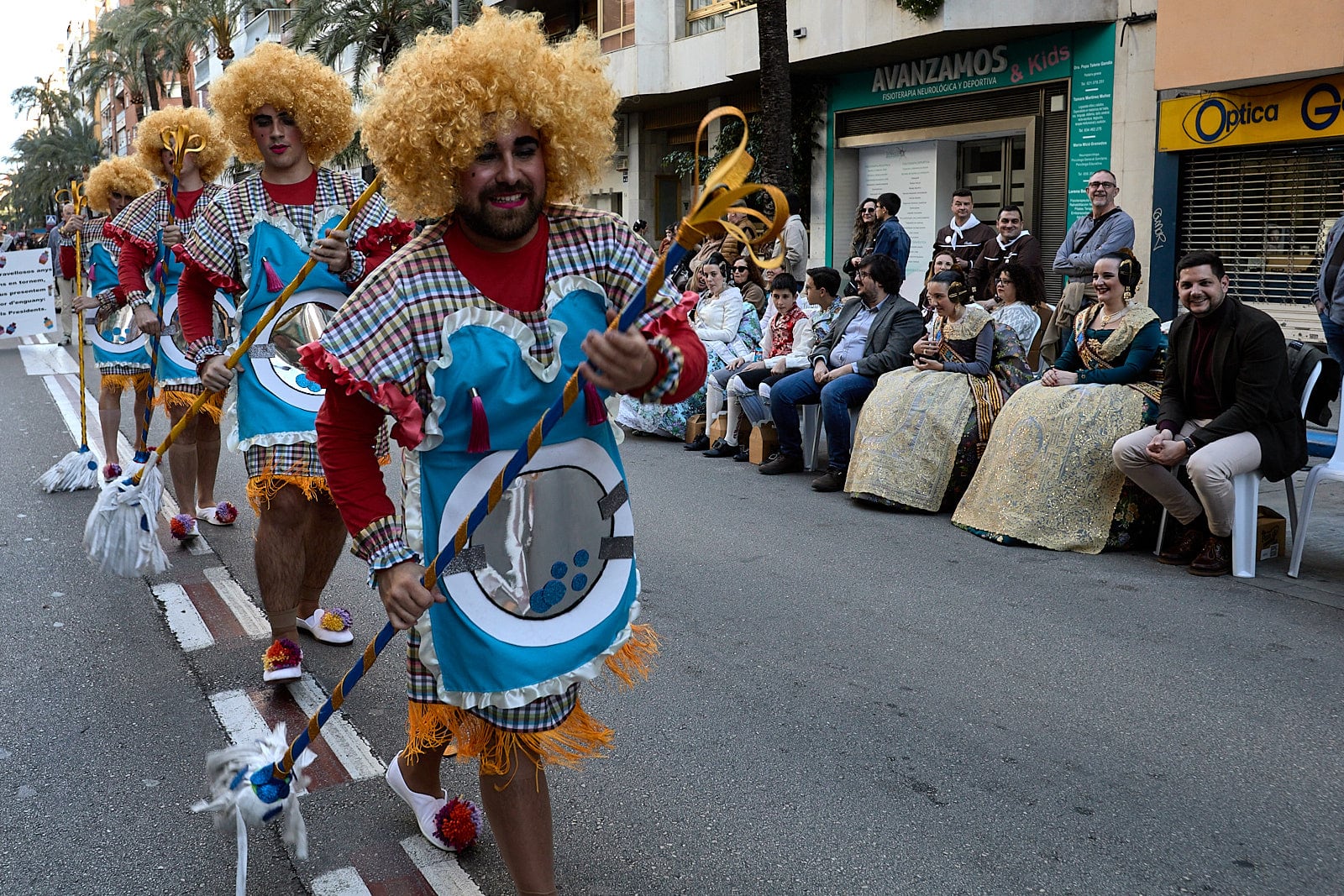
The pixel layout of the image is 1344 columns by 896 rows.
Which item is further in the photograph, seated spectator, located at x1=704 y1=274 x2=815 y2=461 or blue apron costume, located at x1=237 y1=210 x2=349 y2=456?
seated spectator, located at x1=704 y1=274 x2=815 y2=461

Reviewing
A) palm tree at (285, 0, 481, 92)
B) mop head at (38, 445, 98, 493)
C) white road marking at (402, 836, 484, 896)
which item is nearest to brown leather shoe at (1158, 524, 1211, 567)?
white road marking at (402, 836, 484, 896)

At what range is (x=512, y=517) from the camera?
8.79 ft

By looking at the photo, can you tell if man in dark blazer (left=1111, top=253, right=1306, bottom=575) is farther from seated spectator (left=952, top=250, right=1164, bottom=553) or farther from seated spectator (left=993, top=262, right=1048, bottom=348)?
seated spectator (left=993, top=262, right=1048, bottom=348)

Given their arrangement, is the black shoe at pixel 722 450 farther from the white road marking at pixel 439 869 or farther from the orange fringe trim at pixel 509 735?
the orange fringe trim at pixel 509 735

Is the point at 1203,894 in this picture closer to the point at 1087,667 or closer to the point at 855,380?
the point at 1087,667

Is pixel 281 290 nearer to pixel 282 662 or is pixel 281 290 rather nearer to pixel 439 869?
pixel 282 662

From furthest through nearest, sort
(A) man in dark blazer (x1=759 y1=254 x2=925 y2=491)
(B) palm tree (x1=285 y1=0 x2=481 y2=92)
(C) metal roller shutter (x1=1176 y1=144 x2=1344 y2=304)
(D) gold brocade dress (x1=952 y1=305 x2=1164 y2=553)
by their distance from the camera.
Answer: (B) palm tree (x1=285 y1=0 x2=481 y2=92) < (C) metal roller shutter (x1=1176 y1=144 x2=1344 y2=304) < (A) man in dark blazer (x1=759 y1=254 x2=925 y2=491) < (D) gold brocade dress (x1=952 y1=305 x2=1164 y2=553)

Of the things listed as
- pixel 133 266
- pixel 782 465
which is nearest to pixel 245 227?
pixel 133 266

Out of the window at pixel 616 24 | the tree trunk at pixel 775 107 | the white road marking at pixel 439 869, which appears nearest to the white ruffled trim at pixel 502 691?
the white road marking at pixel 439 869

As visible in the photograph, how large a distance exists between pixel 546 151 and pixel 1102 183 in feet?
28.5

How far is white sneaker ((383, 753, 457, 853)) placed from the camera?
338 centimetres

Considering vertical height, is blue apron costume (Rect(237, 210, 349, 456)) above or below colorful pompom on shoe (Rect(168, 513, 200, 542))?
above

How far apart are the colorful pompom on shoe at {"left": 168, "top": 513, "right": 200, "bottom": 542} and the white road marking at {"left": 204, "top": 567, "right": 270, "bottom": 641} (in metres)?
0.49

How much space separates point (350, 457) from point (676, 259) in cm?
89
